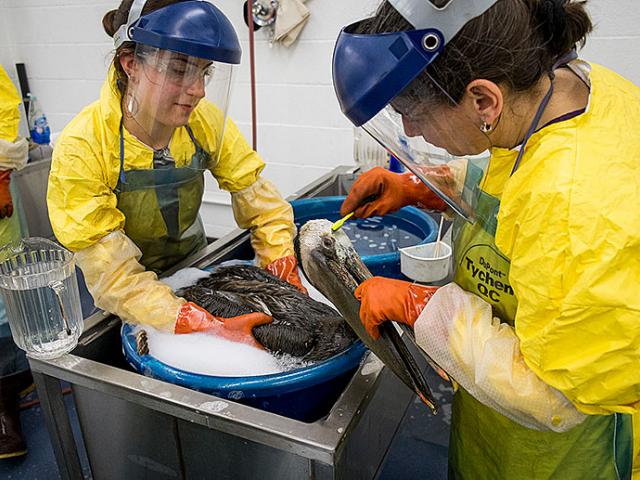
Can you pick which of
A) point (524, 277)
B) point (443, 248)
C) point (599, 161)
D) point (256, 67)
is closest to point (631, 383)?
point (524, 277)

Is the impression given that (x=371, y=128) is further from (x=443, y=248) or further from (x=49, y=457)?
(x=49, y=457)

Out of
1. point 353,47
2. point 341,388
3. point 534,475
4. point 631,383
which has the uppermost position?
point 353,47

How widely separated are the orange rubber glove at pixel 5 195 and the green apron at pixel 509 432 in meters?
1.85

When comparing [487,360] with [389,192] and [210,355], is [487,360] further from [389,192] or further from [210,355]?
[389,192]

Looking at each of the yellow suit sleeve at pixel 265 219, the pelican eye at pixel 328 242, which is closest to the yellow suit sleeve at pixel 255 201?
the yellow suit sleeve at pixel 265 219

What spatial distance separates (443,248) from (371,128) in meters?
0.83

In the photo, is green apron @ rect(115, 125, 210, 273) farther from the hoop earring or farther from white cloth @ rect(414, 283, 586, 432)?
white cloth @ rect(414, 283, 586, 432)

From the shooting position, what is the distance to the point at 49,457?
2.06 m

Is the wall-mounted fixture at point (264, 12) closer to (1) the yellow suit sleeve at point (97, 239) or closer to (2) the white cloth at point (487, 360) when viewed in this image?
(1) the yellow suit sleeve at point (97, 239)

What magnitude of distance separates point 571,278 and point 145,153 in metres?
1.12

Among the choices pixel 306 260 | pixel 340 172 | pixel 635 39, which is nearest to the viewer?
pixel 306 260

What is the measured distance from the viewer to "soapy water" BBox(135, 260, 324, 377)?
1141 millimetres

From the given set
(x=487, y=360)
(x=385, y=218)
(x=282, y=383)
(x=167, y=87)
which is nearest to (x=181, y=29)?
(x=167, y=87)

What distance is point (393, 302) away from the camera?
3.06 ft
